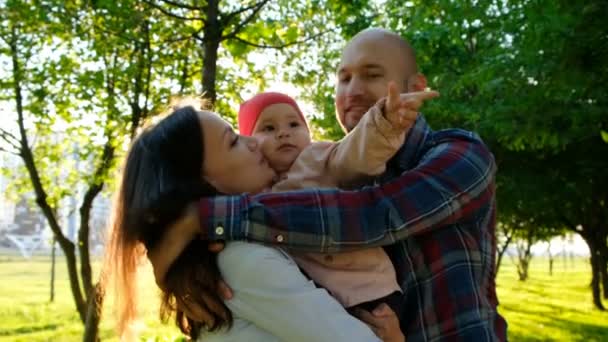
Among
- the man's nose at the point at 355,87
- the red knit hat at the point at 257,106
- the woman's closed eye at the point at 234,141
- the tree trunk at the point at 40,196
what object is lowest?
the tree trunk at the point at 40,196

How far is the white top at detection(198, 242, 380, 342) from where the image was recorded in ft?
5.31

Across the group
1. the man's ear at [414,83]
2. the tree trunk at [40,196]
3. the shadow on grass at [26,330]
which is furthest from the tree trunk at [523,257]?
the man's ear at [414,83]

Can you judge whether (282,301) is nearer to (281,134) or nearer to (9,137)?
(281,134)

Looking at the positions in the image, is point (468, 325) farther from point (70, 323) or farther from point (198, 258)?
point (70, 323)

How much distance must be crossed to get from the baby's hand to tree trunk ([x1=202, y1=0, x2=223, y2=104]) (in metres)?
3.64

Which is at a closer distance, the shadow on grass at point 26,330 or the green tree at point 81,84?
the green tree at point 81,84

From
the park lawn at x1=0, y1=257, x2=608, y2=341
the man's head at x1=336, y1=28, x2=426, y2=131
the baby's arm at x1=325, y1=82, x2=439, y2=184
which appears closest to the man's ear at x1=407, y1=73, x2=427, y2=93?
the man's head at x1=336, y1=28, x2=426, y2=131

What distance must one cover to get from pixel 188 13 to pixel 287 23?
131 centimetres

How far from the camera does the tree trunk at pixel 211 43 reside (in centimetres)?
534

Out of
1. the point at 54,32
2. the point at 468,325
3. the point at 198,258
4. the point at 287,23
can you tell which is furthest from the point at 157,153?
the point at 54,32

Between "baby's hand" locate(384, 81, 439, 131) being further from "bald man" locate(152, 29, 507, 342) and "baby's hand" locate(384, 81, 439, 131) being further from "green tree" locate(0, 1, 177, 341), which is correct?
"green tree" locate(0, 1, 177, 341)

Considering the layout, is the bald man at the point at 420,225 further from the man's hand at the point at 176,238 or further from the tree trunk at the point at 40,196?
the tree trunk at the point at 40,196

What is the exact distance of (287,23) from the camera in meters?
7.76

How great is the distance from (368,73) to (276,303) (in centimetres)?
88
